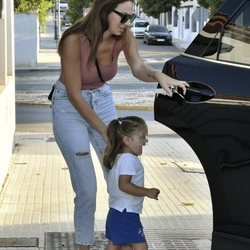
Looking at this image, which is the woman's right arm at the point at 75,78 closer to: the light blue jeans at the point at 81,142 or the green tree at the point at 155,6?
the light blue jeans at the point at 81,142

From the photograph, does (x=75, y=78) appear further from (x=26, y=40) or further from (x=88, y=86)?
(x=26, y=40)

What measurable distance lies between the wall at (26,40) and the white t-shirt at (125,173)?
23123 millimetres

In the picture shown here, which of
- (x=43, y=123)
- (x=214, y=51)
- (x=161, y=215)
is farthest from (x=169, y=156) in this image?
(x=214, y=51)

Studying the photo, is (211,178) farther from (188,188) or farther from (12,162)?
(12,162)

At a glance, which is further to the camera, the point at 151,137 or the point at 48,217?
the point at 151,137

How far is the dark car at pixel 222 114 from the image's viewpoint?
130 inches

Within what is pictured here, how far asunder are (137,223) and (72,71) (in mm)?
943

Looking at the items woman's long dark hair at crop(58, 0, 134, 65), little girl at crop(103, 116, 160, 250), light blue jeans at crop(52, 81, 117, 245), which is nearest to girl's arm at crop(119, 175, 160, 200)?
little girl at crop(103, 116, 160, 250)

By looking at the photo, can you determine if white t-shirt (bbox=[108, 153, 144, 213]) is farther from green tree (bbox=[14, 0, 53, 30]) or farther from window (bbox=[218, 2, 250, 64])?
green tree (bbox=[14, 0, 53, 30])

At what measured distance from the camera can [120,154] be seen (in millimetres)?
4047

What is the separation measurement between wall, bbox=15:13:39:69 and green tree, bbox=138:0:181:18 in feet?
104

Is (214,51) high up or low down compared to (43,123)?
up

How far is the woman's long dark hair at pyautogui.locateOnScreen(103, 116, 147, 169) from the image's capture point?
4000 millimetres

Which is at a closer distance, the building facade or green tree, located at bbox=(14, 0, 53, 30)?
green tree, located at bbox=(14, 0, 53, 30)
